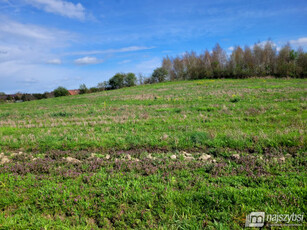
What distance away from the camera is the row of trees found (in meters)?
48.8

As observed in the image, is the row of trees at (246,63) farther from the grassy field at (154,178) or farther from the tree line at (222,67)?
the grassy field at (154,178)

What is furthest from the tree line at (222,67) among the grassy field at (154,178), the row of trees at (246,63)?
the grassy field at (154,178)

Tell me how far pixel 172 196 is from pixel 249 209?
58.0 inches

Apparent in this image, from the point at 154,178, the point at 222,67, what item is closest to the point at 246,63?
the point at 222,67

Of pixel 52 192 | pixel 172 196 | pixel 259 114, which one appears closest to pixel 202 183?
pixel 172 196

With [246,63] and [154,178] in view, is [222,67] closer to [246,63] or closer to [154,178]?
[246,63]

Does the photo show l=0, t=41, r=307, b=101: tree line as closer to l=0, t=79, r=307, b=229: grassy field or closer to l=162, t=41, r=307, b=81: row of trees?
l=162, t=41, r=307, b=81: row of trees

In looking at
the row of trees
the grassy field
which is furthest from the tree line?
the grassy field

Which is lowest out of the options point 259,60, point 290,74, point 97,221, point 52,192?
point 97,221

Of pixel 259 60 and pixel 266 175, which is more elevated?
pixel 259 60

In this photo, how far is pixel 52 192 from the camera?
4316 mm

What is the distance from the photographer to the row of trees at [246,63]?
160ft

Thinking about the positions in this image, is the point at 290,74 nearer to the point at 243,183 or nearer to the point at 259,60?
the point at 259,60

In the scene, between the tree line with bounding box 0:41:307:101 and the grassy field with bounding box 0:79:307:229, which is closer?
the grassy field with bounding box 0:79:307:229
